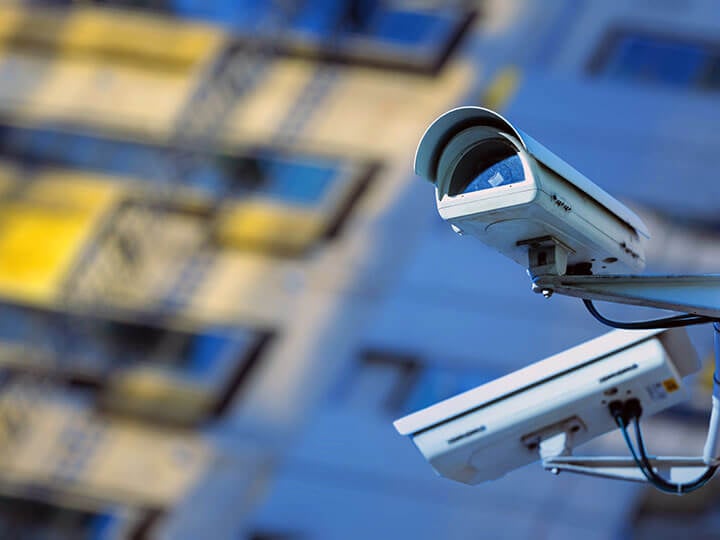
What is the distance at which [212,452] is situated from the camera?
18453 millimetres

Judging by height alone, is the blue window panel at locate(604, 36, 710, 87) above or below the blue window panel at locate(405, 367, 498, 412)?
above

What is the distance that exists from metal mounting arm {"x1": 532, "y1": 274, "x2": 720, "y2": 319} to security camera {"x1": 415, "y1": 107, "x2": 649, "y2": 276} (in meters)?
0.06

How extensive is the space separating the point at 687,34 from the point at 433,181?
16632 mm

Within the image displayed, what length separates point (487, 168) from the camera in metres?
4.92

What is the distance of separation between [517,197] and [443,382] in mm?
12878

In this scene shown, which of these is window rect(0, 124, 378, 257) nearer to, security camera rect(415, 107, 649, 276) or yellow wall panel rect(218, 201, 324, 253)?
yellow wall panel rect(218, 201, 324, 253)

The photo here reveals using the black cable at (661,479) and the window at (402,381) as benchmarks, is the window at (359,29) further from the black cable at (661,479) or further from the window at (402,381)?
the black cable at (661,479)

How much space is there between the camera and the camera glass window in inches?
190

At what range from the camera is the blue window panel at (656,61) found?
19922mm

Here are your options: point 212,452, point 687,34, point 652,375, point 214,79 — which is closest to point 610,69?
point 687,34

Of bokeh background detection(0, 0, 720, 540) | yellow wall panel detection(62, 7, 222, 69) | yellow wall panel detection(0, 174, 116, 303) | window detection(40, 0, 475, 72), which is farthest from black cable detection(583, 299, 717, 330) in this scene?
yellow wall panel detection(62, 7, 222, 69)

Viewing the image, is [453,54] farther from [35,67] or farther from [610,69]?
[35,67]

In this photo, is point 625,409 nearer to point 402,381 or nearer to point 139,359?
point 402,381

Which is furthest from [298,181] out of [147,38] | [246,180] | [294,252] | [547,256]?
[547,256]
